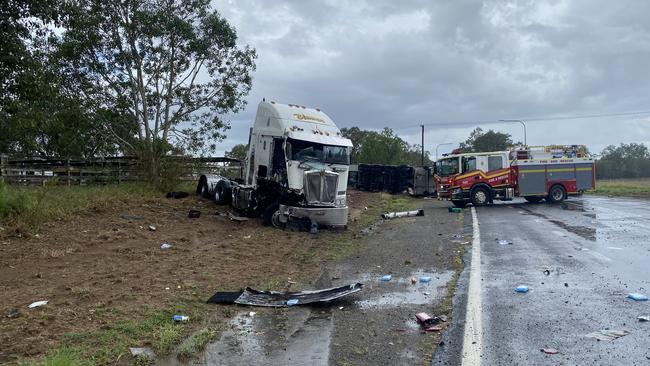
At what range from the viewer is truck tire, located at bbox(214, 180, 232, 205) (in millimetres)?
18578

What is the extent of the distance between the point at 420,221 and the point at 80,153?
88.6ft

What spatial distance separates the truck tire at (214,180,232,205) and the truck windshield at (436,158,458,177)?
1100 cm

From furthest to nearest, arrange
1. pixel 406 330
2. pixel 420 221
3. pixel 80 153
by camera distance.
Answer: pixel 80 153 < pixel 420 221 < pixel 406 330

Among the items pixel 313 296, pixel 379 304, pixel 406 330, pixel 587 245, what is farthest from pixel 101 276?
pixel 587 245

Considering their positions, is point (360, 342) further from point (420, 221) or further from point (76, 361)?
point (420, 221)

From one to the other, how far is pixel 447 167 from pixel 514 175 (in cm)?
313

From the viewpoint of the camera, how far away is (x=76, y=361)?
13.0 feet

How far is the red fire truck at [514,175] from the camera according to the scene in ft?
76.5

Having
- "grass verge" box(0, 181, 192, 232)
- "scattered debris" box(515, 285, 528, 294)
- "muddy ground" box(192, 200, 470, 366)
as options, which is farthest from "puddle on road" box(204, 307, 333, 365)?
"grass verge" box(0, 181, 192, 232)

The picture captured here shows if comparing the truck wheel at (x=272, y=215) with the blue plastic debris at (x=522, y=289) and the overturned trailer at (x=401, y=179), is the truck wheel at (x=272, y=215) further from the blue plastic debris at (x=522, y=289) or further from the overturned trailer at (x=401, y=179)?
the overturned trailer at (x=401, y=179)

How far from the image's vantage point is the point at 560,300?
235 inches

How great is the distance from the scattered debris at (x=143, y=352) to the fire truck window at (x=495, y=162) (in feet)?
69.5

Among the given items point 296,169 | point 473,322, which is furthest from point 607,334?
point 296,169

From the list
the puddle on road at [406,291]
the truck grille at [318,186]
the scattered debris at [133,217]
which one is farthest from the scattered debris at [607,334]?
the scattered debris at [133,217]
